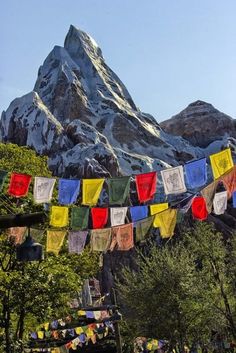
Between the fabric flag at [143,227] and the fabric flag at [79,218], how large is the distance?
178cm

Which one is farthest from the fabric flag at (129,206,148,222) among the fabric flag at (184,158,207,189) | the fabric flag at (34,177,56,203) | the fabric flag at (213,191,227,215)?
the fabric flag at (34,177,56,203)

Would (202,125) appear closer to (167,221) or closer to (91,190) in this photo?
(167,221)

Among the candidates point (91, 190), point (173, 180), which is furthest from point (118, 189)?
point (173, 180)

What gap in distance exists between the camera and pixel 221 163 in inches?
571

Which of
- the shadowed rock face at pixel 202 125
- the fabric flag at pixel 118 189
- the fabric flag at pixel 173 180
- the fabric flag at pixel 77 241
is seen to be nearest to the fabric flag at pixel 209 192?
the fabric flag at pixel 173 180

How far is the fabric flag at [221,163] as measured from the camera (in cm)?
1441

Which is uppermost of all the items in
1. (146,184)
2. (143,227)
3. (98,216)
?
(146,184)

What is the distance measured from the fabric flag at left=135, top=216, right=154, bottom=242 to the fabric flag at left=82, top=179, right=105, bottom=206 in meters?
1.69

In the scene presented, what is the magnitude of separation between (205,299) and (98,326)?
6.86m

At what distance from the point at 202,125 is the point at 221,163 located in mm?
94347

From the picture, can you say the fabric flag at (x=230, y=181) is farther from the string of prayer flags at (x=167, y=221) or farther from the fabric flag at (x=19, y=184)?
the fabric flag at (x=19, y=184)

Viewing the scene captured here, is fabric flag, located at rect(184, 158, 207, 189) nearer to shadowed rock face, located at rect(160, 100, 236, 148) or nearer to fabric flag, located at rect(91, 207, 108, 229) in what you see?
fabric flag, located at rect(91, 207, 108, 229)

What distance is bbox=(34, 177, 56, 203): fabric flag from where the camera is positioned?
1579 centimetres

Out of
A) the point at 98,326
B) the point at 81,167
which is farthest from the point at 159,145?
the point at 98,326
